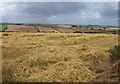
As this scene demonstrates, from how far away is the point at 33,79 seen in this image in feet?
39.7

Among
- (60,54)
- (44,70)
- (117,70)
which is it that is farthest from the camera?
(60,54)

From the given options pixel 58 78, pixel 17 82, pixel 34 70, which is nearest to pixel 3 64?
pixel 34 70

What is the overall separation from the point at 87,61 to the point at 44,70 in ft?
10.3

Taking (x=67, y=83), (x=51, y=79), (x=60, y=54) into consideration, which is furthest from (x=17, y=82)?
(x=60, y=54)

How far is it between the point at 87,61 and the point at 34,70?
349cm

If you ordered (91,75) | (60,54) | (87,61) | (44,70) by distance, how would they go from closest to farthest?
(91,75) → (44,70) → (87,61) → (60,54)

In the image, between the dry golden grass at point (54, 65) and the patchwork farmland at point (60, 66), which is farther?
the dry golden grass at point (54, 65)

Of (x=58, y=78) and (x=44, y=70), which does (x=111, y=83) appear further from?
(x=44, y=70)

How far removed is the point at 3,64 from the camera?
48.3 feet

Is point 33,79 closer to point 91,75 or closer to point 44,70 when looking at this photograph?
point 44,70

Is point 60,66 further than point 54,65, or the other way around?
point 54,65

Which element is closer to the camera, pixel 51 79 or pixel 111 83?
pixel 111 83

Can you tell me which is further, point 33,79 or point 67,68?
point 67,68

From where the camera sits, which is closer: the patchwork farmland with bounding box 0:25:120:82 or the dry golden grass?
the patchwork farmland with bounding box 0:25:120:82
